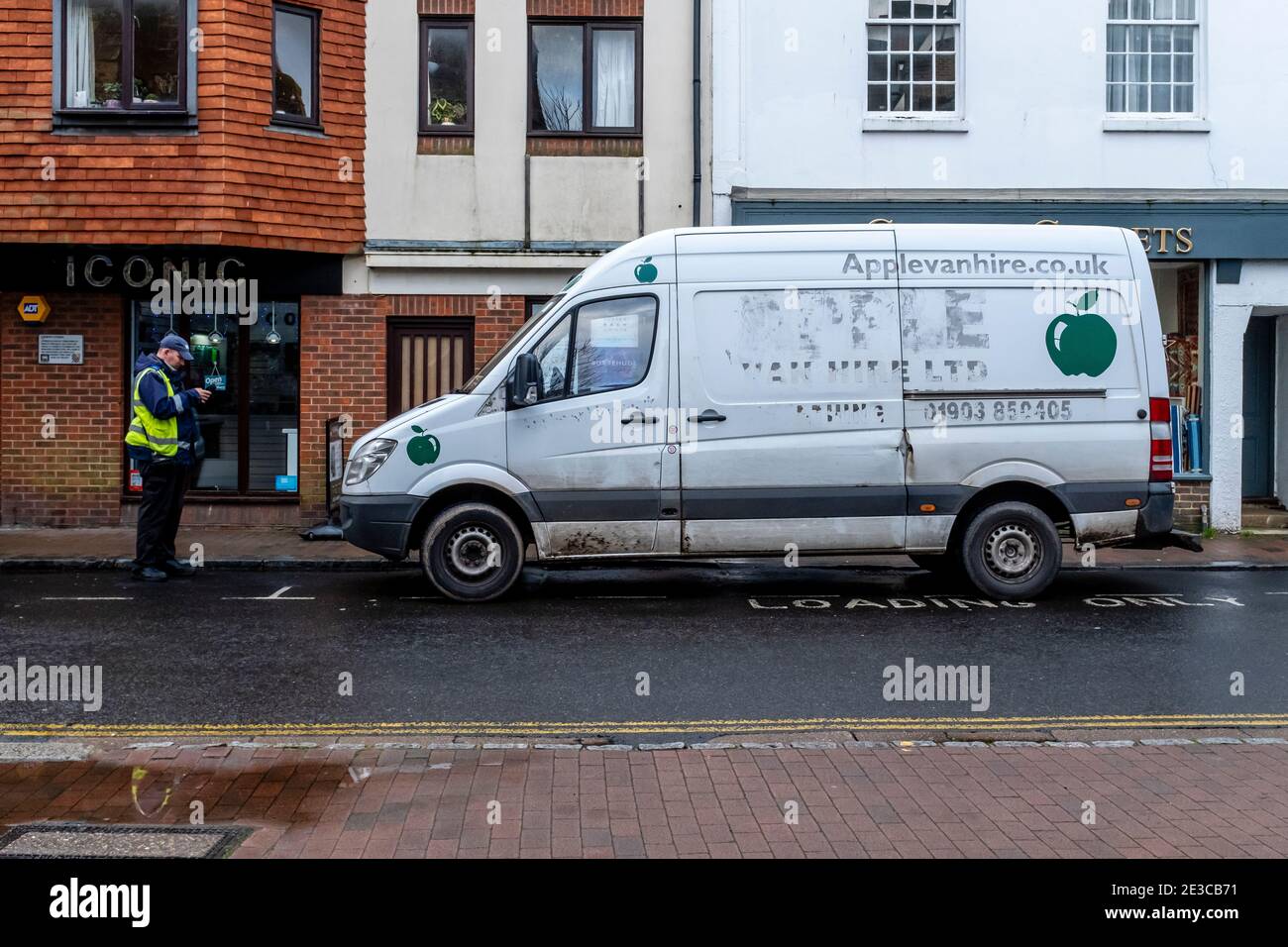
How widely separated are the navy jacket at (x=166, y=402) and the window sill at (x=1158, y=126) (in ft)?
34.7

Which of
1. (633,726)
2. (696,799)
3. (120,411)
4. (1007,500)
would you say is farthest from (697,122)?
(696,799)

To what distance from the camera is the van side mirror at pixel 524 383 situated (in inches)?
408

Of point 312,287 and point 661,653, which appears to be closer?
point 661,653

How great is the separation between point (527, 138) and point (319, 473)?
4519mm

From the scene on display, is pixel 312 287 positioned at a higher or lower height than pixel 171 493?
higher

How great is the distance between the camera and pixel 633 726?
22.6 feet

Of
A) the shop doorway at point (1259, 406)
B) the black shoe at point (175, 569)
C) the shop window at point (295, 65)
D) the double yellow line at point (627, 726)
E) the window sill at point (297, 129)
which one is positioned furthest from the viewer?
the shop doorway at point (1259, 406)

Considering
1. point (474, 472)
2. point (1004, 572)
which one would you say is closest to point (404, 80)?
point (474, 472)

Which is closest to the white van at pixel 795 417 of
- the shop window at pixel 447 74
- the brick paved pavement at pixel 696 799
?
A: the brick paved pavement at pixel 696 799

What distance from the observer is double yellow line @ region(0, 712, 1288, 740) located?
6.76 metres

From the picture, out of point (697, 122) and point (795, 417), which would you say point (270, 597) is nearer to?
point (795, 417)

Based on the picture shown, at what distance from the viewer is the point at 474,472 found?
10438mm

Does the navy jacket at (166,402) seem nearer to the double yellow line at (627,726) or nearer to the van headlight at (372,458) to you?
the van headlight at (372,458)

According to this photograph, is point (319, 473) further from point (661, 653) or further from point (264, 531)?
point (661, 653)
